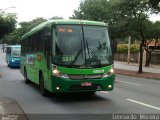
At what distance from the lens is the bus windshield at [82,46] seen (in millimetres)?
13016

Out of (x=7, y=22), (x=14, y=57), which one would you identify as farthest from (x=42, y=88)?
(x=7, y=22)

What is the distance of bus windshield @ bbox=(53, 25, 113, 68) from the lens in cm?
1302

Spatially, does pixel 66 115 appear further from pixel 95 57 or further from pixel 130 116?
pixel 95 57

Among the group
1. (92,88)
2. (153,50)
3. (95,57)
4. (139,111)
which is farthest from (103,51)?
(153,50)

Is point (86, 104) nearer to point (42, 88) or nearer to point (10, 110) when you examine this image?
point (10, 110)

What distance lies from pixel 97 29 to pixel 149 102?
3.06 m

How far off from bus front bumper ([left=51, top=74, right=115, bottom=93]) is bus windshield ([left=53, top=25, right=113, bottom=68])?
498mm

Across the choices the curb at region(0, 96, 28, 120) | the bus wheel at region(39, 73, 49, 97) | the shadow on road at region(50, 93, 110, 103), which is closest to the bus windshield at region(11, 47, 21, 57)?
the bus wheel at region(39, 73, 49, 97)

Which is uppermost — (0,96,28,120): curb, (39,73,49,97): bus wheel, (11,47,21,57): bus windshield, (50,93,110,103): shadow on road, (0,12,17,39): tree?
(0,12,17,39): tree

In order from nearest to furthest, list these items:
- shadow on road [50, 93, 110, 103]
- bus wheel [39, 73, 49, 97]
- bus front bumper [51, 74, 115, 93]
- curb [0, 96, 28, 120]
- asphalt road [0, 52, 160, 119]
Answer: curb [0, 96, 28, 120] < asphalt road [0, 52, 160, 119] < bus front bumper [51, 74, 115, 93] < shadow on road [50, 93, 110, 103] < bus wheel [39, 73, 49, 97]

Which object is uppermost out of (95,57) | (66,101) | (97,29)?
(97,29)

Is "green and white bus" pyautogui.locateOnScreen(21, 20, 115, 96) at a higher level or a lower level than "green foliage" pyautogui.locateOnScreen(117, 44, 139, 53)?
higher

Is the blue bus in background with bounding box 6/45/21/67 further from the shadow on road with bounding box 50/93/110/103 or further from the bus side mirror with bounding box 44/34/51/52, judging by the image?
the bus side mirror with bounding box 44/34/51/52

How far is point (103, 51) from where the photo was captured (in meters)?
13.4
